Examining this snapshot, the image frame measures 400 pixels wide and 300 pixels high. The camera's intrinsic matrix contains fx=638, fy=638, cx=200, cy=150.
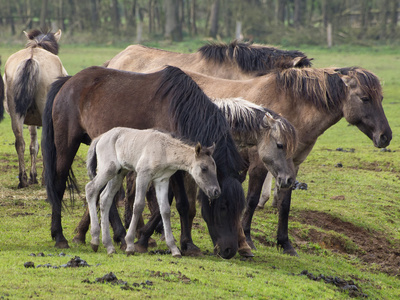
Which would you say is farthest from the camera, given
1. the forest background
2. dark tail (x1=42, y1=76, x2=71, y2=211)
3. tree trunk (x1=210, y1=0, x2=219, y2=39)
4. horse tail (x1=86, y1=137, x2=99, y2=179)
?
tree trunk (x1=210, y1=0, x2=219, y2=39)

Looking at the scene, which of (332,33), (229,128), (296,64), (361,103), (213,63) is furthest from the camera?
(332,33)

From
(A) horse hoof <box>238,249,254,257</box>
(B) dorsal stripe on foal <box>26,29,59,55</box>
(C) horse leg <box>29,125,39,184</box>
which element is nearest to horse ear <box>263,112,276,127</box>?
(A) horse hoof <box>238,249,254,257</box>

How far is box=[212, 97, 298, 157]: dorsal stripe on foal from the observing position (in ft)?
22.6

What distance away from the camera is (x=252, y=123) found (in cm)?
696

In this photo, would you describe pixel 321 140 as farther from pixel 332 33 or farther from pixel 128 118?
pixel 332 33

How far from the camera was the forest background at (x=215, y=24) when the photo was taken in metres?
41.8

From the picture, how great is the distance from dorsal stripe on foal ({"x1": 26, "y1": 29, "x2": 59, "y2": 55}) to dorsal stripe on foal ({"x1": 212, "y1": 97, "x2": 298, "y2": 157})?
20.4 feet

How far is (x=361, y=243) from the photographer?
9.62 metres

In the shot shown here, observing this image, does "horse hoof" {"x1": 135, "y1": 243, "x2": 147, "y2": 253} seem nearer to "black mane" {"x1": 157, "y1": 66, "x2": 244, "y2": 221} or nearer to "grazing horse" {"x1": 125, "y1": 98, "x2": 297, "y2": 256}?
"grazing horse" {"x1": 125, "y1": 98, "x2": 297, "y2": 256}

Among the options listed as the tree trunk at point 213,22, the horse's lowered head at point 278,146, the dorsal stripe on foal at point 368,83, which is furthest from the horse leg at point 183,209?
the tree trunk at point 213,22

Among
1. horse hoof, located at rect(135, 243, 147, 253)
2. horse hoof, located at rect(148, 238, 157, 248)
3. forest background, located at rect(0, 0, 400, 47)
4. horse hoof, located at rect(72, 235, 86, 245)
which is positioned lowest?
forest background, located at rect(0, 0, 400, 47)

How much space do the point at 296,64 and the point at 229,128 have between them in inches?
116

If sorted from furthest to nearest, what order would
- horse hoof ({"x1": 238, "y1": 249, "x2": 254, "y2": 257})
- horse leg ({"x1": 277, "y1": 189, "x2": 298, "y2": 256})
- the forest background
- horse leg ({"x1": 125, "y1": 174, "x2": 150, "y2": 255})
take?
the forest background
horse leg ({"x1": 277, "y1": 189, "x2": 298, "y2": 256})
horse hoof ({"x1": 238, "y1": 249, "x2": 254, "y2": 257})
horse leg ({"x1": 125, "y1": 174, "x2": 150, "y2": 255})

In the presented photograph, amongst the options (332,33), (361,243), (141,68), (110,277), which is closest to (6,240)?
(110,277)
